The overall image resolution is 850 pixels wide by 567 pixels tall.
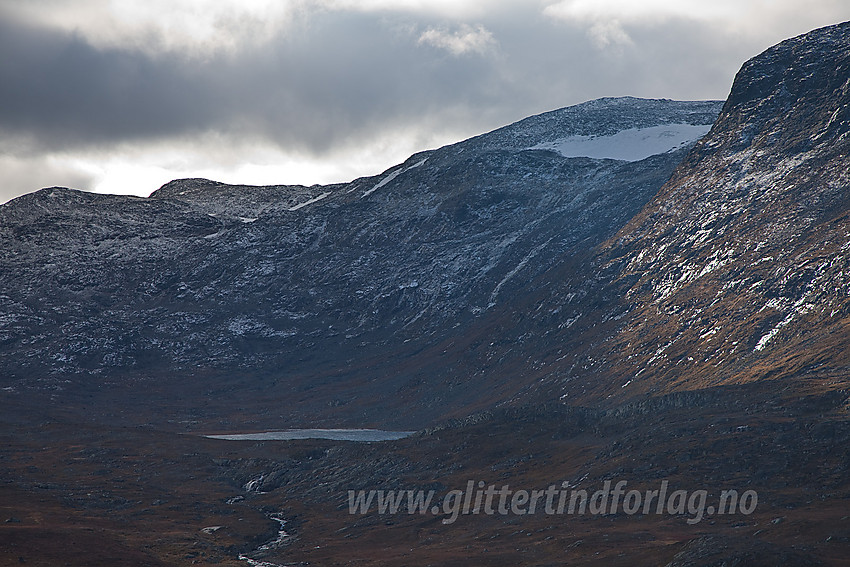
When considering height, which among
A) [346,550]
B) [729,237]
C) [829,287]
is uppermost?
A: [729,237]

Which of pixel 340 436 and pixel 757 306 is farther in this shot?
pixel 340 436

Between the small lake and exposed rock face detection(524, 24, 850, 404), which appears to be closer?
exposed rock face detection(524, 24, 850, 404)

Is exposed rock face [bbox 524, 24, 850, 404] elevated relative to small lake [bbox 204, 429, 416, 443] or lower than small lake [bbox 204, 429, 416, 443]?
elevated

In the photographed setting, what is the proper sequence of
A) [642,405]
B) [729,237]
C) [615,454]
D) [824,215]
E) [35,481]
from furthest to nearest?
1. [729,237]
2. [824,215]
3. [35,481]
4. [642,405]
5. [615,454]

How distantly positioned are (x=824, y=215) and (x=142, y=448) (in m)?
144

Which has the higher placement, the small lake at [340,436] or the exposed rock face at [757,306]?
the exposed rock face at [757,306]

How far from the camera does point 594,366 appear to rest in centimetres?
18562

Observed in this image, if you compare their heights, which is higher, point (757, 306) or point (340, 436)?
point (757, 306)

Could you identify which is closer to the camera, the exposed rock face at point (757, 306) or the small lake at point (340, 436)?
the exposed rock face at point (757, 306)

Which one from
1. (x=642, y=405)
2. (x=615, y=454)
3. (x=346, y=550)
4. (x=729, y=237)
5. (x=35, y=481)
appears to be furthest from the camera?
(x=729, y=237)

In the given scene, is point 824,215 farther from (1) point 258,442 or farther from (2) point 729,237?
(1) point 258,442

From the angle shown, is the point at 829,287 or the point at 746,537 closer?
the point at 746,537

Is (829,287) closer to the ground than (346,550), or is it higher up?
higher up

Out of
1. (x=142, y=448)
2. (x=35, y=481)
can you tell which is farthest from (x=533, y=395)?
(x=35, y=481)
